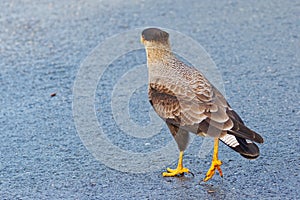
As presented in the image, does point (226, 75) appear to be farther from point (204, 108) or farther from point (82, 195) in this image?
point (82, 195)

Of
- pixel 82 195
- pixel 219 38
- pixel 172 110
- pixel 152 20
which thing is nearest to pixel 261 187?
pixel 172 110

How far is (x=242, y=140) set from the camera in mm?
4582

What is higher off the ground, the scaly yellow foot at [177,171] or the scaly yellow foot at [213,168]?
the scaly yellow foot at [213,168]

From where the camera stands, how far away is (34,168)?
5.10 metres

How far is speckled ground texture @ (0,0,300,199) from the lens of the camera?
4.80 meters

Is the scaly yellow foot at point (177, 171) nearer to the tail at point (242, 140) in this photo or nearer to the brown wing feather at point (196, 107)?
the brown wing feather at point (196, 107)

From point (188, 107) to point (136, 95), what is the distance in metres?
1.72

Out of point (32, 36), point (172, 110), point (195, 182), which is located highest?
point (32, 36)

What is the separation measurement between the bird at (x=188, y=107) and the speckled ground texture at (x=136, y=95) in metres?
0.30

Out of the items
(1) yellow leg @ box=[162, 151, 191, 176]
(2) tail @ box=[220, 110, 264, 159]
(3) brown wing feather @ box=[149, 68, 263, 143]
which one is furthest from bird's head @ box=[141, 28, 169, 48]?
(2) tail @ box=[220, 110, 264, 159]

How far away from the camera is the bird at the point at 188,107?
15.0 feet

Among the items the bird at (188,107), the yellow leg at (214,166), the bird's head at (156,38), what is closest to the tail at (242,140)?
the bird at (188,107)

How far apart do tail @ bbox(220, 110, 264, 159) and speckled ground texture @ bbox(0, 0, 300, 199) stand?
Result: 0.29 metres

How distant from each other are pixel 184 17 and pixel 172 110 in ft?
11.9
